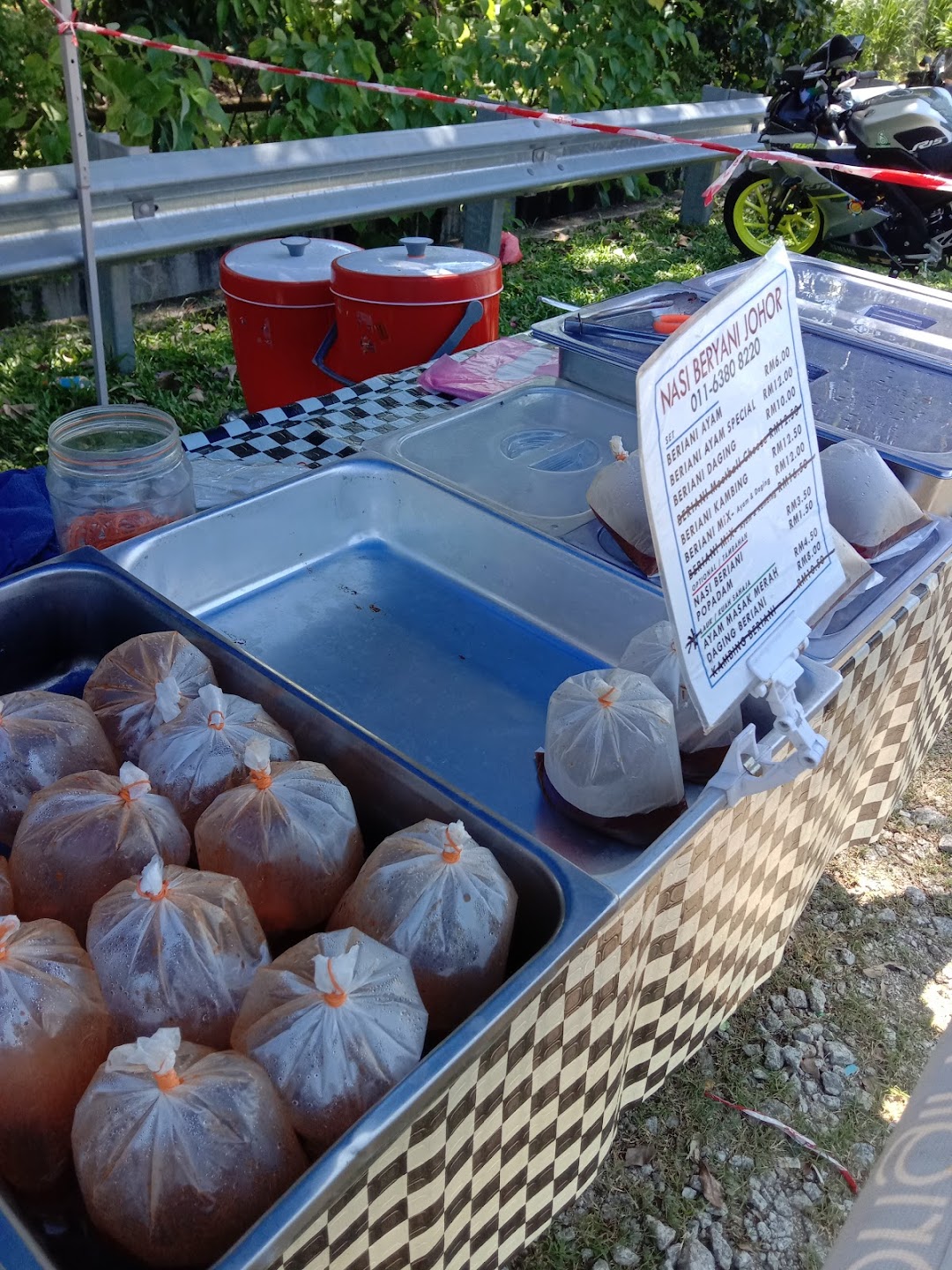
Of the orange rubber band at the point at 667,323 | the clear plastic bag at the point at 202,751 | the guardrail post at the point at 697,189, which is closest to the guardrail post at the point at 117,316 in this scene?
the orange rubber band at the point at 667,323

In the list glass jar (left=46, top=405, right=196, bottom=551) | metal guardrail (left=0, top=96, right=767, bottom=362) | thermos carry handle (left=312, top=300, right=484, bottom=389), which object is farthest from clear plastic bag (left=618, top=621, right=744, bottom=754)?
metal guardrail (left=0, top=96, right=767, bottom=362)

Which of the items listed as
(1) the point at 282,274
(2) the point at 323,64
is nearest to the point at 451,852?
(1) the point at 282,274

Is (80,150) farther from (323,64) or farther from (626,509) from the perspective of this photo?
(323,64)

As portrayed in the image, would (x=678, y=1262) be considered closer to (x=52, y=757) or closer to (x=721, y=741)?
(x=721, y=741)

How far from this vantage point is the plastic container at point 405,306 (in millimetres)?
2256

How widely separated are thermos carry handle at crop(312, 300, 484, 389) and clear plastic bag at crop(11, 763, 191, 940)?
1.55 metres

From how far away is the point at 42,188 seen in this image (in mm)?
2895

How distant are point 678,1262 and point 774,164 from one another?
19.9 ft

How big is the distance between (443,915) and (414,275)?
1750 millimetres

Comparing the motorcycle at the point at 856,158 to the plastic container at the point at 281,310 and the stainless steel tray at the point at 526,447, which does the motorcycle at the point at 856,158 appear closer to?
the plastic container at the point at 281,310

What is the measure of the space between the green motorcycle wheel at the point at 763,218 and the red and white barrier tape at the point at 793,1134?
5661mm

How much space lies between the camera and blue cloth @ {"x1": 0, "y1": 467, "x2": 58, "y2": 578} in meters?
1.59

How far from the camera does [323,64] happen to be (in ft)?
16.5

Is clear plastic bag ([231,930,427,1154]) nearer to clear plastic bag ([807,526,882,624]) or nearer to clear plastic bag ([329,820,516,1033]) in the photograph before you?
clear plastic bag ([329,820,516,1033])
